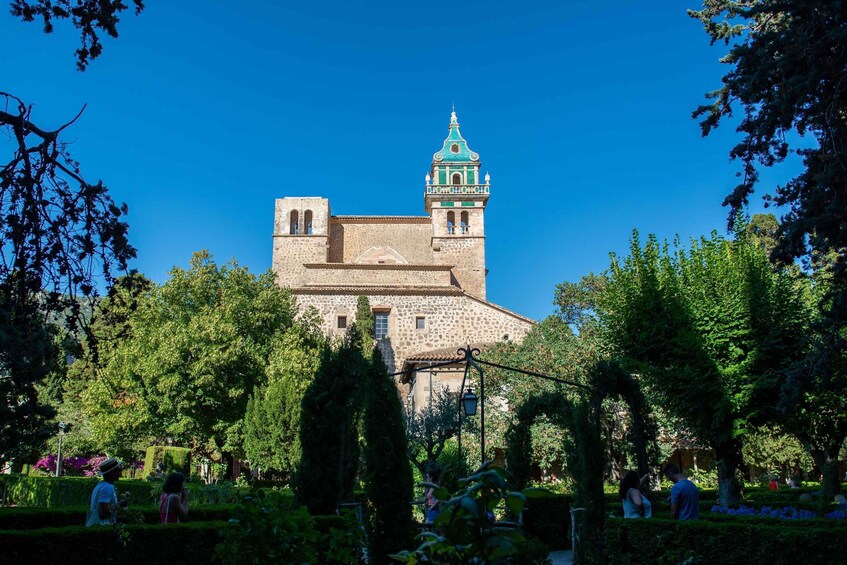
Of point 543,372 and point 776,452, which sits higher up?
point 543,372

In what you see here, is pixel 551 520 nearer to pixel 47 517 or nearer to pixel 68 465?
pixel 47 517

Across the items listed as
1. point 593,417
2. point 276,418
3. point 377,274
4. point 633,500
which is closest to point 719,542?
point 633,500

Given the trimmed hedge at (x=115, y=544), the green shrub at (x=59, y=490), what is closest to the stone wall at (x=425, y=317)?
the green shrub at (x=59, y=490)

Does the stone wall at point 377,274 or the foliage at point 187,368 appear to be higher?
the stone wall at point 377,274

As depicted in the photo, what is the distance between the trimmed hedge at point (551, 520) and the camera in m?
12.2

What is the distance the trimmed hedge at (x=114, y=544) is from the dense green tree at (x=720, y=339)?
1060 cm

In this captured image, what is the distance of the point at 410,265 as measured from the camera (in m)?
39.5

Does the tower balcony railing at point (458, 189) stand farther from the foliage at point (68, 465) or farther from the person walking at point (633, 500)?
the person walking at point (633, 500)

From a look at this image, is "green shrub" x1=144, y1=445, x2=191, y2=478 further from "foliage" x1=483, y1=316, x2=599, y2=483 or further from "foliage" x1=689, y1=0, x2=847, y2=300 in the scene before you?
"foliage" x1=689, y1=0, x2=847, y2=300

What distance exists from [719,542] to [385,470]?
411 cm

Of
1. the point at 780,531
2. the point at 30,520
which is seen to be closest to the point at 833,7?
the point at 780,531

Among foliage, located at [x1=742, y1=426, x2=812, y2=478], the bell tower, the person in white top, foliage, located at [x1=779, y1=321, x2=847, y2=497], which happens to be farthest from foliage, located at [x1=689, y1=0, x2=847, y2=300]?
the bell tower

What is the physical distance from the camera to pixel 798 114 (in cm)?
768

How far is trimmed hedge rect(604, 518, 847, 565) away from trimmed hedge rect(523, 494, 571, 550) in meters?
4.60
